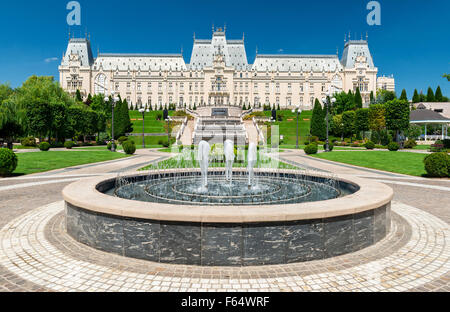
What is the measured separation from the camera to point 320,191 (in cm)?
886

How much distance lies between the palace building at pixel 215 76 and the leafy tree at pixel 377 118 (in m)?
57.0

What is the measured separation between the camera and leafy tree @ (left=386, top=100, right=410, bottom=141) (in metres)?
39.5

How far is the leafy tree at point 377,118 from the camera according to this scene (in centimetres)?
4378

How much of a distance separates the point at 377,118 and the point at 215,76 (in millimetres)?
64957

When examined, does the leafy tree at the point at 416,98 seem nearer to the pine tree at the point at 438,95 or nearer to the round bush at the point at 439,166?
the pine tree at the point at 438,95

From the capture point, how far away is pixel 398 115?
3966 centimetres

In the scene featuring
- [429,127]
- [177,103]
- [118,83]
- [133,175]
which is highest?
[118,83]

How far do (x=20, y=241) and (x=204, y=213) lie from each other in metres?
3.91

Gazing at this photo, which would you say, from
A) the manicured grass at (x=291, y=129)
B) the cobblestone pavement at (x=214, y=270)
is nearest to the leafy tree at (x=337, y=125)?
the manicured grass at (x=291, y=129)

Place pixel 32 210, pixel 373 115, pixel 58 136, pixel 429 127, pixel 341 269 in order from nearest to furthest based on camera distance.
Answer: pixel 341 269, pixel 32 210, pixel 58 136, pixel 373 115, pixel 429 127

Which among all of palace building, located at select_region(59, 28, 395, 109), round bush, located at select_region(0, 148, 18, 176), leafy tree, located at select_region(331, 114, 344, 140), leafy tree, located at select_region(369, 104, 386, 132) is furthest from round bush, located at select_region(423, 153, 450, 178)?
palace building, located at select_region(59, 28, 395, 109)

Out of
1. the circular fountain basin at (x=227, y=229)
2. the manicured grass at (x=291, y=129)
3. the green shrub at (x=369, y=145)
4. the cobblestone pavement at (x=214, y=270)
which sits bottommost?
the cobblestone pavement at (x=214, y=270)
